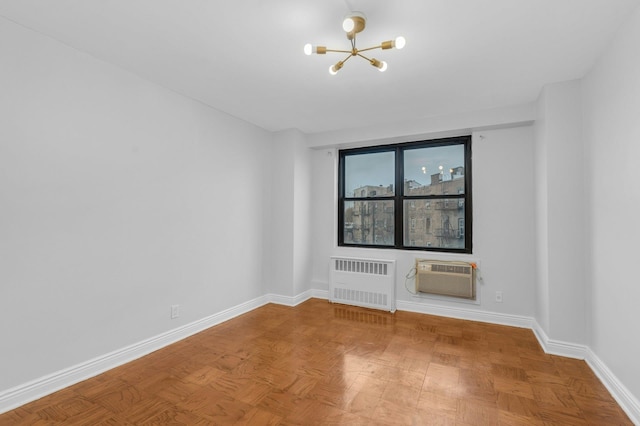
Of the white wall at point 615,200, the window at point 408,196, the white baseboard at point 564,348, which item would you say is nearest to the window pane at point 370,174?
the window at point 408,196

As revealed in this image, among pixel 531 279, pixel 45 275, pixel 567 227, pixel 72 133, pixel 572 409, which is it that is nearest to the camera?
pixel 572 409

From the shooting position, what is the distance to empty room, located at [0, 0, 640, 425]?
2.00m

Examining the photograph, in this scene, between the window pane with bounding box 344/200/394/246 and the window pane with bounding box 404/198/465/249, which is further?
the window pane with bounding box 344/200/394/246

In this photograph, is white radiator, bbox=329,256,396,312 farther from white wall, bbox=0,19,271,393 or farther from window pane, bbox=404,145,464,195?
white wall, bbox=0,19,271,393

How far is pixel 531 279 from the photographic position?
354 centimetres

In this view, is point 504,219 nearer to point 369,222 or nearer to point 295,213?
point 369,222

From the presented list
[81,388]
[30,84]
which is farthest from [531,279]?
[30,84]

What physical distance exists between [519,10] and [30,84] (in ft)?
11.0

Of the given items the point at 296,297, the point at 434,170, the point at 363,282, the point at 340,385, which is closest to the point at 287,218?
the point at 296,297

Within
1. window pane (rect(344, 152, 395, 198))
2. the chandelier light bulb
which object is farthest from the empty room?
window pane (rect(344, 152, 395, 198))

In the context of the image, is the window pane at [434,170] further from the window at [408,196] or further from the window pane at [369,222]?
the window pane at [369,222]

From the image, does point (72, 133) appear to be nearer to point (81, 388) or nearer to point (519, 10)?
point (81, 388)

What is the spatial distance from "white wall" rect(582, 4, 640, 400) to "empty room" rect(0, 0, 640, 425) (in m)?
0.02

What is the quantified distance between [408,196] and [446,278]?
1.25 meters
